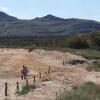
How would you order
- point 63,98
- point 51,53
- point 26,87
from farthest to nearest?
point 51,53
point 26,87
point 63,98

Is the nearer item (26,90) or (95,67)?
(26,90)

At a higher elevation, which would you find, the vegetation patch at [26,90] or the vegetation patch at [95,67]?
the vegetation patch at [26,90]

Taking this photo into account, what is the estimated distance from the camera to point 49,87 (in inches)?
1303

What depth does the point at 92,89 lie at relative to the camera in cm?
3089

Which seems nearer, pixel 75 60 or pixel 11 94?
pixel 11 94

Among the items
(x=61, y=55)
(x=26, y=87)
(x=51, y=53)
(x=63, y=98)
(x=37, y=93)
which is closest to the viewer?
(x=63, y=98)

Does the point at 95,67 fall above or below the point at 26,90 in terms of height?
below

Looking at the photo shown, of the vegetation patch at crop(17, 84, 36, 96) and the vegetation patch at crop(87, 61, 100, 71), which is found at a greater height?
the vegetation patch at crop(17, 84, 36, 96)

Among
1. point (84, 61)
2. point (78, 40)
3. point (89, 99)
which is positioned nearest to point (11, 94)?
point (89, 99)

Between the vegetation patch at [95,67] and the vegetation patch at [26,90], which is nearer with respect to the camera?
the vegetation patch at [26,90]

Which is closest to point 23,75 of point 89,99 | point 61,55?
point 89,99

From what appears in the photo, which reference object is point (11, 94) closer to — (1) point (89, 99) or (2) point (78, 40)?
(1) point (89, 99)

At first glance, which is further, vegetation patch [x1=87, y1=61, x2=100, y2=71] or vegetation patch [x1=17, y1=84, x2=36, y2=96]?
vegetation patch [x1=87, y1=61, x2=100, y2=71]

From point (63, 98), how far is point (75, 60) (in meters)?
49.1
